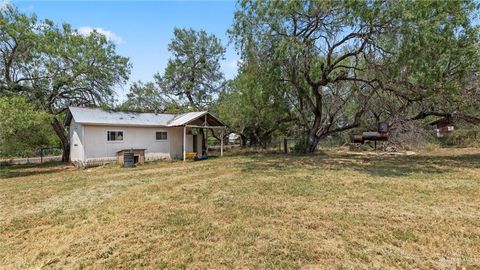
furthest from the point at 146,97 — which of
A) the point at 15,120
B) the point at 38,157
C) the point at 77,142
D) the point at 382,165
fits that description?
the point at 382,165

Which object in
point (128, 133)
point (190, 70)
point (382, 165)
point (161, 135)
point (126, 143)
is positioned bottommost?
point (382, 165)

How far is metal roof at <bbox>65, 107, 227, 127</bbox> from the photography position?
13.7 meters


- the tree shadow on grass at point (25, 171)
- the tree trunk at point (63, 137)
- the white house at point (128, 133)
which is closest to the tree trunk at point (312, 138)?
the white house at point (128, 133)

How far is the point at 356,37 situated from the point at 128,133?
13.0 m

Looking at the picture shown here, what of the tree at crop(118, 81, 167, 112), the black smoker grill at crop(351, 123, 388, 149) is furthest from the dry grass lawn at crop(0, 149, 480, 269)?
the tree at crop(118, 81, 167, 112)

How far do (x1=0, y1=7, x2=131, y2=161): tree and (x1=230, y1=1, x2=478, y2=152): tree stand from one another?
8770mm

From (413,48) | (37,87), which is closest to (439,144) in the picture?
(413,48)

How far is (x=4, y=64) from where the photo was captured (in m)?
14.2

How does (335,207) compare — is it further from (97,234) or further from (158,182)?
(158,182)

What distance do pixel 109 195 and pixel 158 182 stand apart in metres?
1.83

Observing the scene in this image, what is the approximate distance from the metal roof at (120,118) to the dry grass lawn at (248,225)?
650 centimetres

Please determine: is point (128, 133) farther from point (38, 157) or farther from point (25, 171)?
point (38, 157)

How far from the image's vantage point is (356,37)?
12.6 m

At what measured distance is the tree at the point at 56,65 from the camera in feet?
45.0
